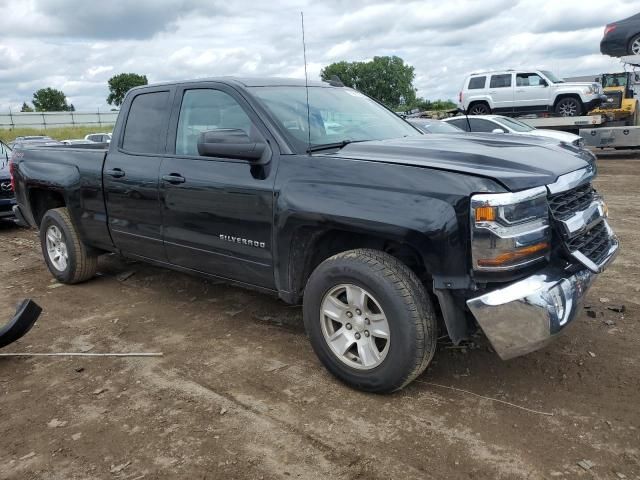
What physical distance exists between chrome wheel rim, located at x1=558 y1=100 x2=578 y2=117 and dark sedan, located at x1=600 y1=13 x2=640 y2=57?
8.75 ft

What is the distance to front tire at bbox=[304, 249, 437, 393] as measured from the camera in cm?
304

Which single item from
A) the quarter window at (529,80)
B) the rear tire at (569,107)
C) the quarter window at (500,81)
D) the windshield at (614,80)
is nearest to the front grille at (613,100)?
the rear tire at (569,107)

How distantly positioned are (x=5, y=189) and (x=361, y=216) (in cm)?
784

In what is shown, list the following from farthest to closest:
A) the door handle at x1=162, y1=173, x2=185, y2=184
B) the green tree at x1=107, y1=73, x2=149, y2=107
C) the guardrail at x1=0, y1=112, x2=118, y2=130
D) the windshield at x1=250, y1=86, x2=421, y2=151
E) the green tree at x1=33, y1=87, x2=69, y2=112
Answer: the green tree at x1=33, y1=87, x2=69, y2=112
the green tree at x1=107, y1=73, x2=149, y2=107
the guardrail at x1=0, y1=112, x2=118, y2=130
the door handle at x1=162, y1=173, x2=185, y2=184
the windshield at x1=250, y1=86, x2=421, y2=151

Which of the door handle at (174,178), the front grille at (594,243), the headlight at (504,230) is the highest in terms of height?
the door handle at (174,178)

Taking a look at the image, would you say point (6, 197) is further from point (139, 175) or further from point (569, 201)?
point (569, 201)

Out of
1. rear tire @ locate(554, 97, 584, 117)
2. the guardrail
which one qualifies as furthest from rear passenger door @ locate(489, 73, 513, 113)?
the guardrail

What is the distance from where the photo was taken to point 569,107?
18781mm

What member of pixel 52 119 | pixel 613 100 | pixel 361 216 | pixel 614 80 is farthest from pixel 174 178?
pixel 52 119

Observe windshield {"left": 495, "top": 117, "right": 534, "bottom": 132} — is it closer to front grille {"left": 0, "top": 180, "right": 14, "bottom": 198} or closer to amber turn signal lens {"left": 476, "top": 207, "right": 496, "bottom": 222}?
front grille {"left": 0, "top": 180, "right": 14, "bottom": 198}

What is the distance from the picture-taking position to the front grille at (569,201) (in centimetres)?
305

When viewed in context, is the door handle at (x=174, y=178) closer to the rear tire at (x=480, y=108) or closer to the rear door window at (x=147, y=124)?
the rear door window at (x=147, y=124)

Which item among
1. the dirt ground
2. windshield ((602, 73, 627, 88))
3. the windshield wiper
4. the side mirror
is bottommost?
the dirt ground

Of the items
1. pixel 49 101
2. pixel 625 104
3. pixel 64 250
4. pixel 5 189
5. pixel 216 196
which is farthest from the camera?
pixel 49 101
